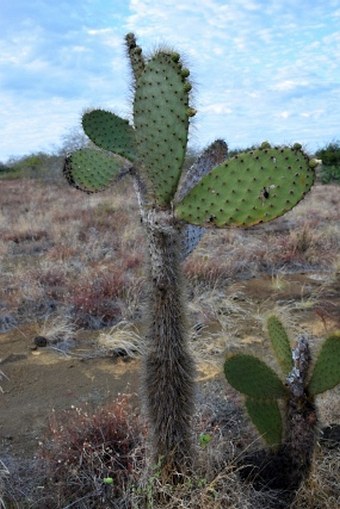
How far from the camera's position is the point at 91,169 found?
321 centimetres

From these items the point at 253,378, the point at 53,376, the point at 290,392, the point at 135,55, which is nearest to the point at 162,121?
the point at 135,55

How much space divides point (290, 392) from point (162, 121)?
150cm

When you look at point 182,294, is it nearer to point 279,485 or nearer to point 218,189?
point 218,189

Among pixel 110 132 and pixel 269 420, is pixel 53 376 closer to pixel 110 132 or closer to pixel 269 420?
pixel 269 420

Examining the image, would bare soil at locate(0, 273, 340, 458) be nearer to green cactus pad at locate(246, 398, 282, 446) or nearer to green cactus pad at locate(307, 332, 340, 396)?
green cactus pad at locate(246, 398, 282, 446)

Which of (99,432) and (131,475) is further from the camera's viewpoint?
(99,432)

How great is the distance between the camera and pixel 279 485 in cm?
312

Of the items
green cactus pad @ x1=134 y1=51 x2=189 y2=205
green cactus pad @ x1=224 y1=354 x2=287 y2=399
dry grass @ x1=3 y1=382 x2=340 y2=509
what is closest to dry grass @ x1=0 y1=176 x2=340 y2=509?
dry grass @ x1=3 y1=382 x2=340 y2=509

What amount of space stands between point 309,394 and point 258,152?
128 cm

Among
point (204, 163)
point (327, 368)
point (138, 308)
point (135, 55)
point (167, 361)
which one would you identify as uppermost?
point (135, 55)

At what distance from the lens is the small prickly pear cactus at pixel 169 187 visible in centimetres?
248

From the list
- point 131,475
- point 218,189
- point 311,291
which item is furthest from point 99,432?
point 311,291

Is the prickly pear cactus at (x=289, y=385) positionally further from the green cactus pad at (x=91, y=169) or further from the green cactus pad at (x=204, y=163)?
the green cactus pad at (x=91, y=169)

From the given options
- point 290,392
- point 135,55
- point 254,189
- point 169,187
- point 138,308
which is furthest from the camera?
point 138,308
